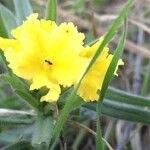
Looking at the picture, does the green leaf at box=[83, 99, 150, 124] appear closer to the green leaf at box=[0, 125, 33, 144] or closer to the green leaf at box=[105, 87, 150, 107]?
the green leaf at box=[105, 87, 150, 107]

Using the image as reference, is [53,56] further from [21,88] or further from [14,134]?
[14,134]

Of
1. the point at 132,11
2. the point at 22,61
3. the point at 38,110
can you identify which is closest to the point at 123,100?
the point at 38,110

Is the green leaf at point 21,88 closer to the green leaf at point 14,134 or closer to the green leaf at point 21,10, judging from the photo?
the green leaf at point 21,10

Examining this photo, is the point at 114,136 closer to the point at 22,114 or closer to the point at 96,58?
the point at 22,114

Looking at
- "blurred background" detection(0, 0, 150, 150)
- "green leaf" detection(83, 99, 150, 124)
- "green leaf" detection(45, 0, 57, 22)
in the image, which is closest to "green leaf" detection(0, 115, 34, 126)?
"blurred background" detection(0, 0, 150, 150)

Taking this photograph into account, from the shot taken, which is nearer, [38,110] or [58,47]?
[58,47]

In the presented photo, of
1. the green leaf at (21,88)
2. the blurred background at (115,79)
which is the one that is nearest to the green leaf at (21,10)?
the blurred background at (115,79)
